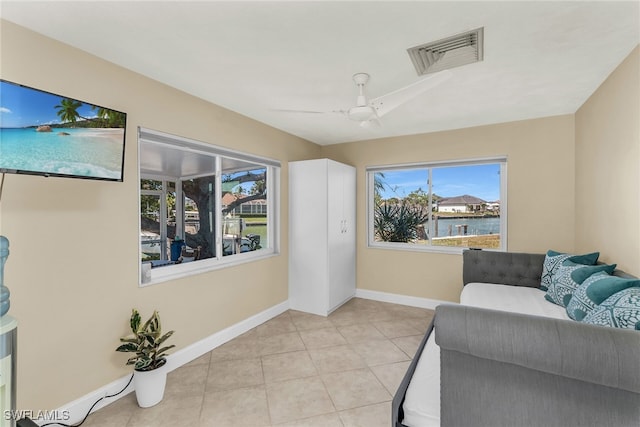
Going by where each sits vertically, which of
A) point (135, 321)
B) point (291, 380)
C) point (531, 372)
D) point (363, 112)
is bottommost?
point (291, 380)

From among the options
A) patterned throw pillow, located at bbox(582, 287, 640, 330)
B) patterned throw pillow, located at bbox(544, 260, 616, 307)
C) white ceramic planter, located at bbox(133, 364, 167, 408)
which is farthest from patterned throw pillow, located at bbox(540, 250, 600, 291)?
white ceramic planter, located at bbox(133, 364, 167, 408)

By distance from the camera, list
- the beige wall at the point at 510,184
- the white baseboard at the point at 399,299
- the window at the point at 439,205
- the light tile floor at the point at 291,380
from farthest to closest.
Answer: the white baseboard at the point at 399,299 < the window at the point at 439,205 < the beige wall at the point at 510,184 < the light tile floor at the point at 291,380

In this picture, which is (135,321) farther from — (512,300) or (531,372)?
(512,300)

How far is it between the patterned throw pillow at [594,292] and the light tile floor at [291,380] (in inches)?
51.4

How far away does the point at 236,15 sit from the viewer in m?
1.55

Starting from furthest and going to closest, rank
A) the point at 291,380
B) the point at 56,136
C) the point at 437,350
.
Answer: the point at 291,380 → the point at 437,350 → the point at 56,136

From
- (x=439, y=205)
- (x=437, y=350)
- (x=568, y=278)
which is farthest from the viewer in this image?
(x=439, y=205)

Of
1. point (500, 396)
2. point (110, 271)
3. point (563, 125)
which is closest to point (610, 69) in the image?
point (563, 125)

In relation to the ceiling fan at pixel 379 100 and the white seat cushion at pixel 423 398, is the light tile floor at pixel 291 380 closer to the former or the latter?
the white seat cushion at pixel 423 398

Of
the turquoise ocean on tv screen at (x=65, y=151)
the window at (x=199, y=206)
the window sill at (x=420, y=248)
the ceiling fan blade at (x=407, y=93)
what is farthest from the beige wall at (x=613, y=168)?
the turquoise ocean on tv screen at (x=65, y=151)

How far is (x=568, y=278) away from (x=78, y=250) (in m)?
3.49

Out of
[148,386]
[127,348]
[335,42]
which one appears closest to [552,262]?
[335,42]

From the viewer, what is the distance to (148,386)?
195 cm

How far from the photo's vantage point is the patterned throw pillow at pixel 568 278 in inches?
79.4
